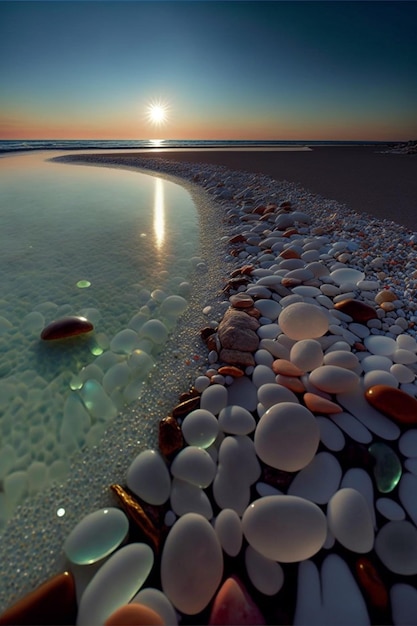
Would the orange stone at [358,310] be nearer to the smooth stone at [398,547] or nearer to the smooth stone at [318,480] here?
the smooth stone at [318,480]

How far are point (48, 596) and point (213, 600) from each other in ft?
1.35

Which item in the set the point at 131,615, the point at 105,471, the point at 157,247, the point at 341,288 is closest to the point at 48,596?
the point at 131,615

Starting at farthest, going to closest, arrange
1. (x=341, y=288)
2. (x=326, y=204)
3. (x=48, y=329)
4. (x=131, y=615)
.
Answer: (x=326, y=204), (x=341, y=288), (x=48, y=329), (x=131, y=615)

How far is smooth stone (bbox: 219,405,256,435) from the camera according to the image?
3.77ft

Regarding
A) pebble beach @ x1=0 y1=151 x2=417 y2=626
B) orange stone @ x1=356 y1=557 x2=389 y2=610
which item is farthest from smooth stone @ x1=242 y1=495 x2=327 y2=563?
orange stone @ x1=356 y1=557 x2=389 y2=610

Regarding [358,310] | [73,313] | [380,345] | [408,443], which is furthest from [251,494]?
[73,313]

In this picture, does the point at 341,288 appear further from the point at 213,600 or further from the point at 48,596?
the point at 48,596

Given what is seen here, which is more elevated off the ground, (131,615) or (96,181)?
(96,181)

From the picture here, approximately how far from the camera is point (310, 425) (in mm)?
1064

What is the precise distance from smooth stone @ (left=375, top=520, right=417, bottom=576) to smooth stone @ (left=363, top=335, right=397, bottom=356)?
0.78 m

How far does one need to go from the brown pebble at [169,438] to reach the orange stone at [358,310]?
117 cm

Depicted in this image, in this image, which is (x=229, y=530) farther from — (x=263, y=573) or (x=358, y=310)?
(x=358, y=310)

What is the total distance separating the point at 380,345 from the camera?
1.55m

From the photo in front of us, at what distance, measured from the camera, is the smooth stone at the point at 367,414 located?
1132 mm
